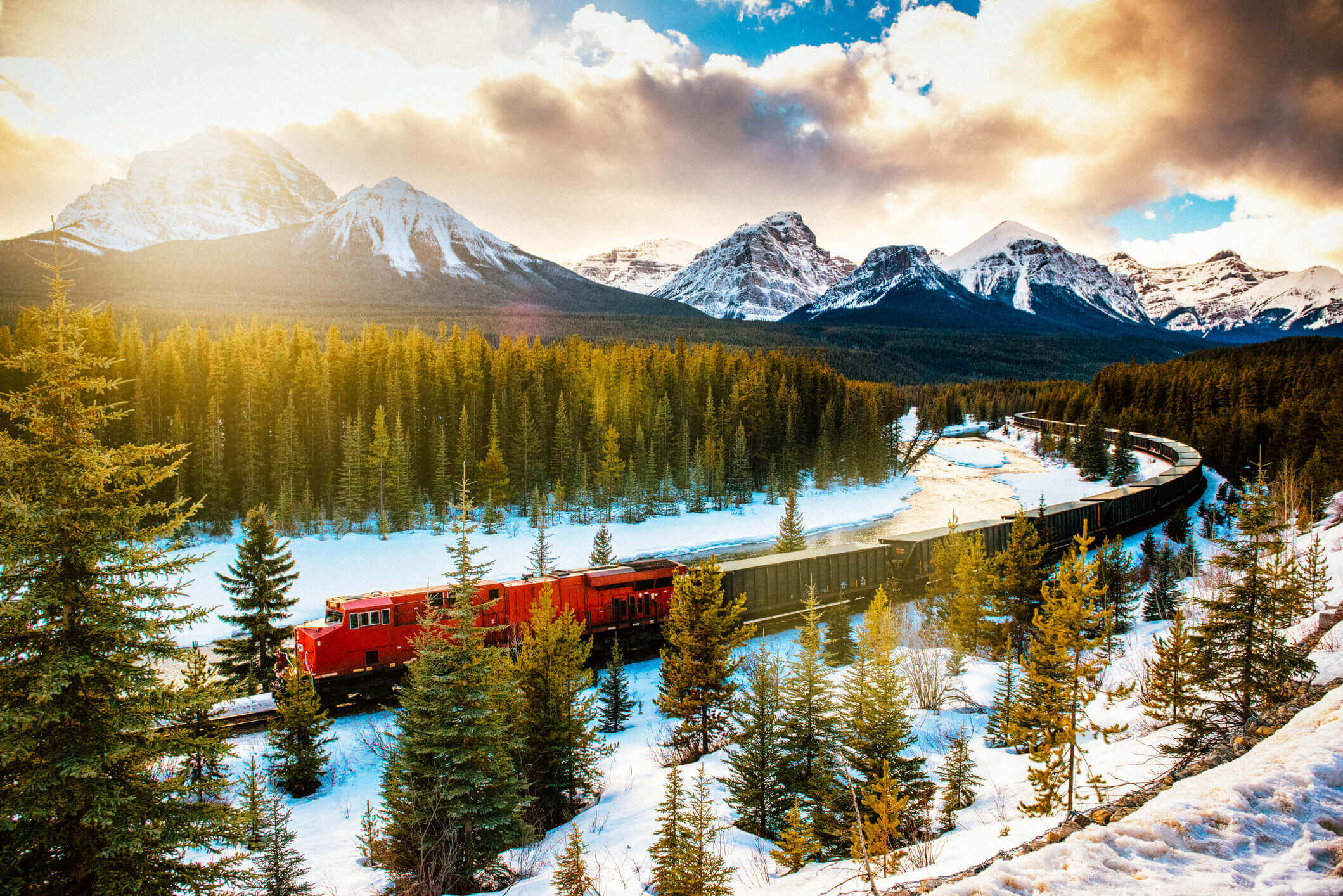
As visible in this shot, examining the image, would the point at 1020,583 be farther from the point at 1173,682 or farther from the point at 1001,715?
the point at 1173,682

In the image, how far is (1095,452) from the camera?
75.1m

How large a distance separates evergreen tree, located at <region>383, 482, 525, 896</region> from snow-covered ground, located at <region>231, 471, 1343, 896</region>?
1484 millimetres

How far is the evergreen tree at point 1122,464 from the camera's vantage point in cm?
6906

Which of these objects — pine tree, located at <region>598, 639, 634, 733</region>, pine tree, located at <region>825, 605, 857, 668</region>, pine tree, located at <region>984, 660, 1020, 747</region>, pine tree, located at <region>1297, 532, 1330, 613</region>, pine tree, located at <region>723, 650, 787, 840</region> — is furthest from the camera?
pine tree, located at <region>825, 605, 857, 668</region>

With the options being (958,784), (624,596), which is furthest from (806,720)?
(624,596)

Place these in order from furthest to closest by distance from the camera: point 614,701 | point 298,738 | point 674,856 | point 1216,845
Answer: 1. point 614,701
2. point 298,738
3. point 674,856
4. point 1216,845

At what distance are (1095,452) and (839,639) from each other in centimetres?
6634

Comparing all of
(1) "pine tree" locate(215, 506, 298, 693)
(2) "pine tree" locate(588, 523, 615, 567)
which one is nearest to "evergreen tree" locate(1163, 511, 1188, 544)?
(2) "pine tree" locate(588, 523, 615, 567)

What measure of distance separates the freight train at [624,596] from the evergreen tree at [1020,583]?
16.2 ft

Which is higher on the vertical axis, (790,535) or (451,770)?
(451,770)

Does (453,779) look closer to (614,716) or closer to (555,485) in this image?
(614,716)

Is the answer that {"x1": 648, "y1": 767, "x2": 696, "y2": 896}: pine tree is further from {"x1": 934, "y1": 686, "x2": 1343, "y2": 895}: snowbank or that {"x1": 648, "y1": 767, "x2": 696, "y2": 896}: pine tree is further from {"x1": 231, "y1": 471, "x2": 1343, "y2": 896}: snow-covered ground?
{"x1": 934, "y1": 686, "x2": 1343, "y2": 895}: snowbank

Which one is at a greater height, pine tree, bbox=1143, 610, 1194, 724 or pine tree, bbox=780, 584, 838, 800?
pine tree, bbox=1143, 610, 1194, 724

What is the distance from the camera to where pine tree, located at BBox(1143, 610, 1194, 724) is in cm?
1232
